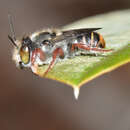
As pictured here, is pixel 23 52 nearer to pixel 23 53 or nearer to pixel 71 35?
pixel 23 53

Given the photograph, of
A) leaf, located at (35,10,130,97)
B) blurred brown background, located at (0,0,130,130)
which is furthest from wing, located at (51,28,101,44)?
blurred brown background, located at (0,0,130,130)

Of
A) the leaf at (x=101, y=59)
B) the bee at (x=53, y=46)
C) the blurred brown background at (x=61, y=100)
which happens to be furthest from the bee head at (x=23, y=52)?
the blurred brown background at (x=61, y=100)

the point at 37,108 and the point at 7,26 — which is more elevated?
the point at 7,26

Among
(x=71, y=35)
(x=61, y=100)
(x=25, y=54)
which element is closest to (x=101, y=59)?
(x=71, y=35)

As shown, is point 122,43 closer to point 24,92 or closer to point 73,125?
point 73,125

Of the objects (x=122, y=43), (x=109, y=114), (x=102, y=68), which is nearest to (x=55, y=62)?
(x=122, y=43)
